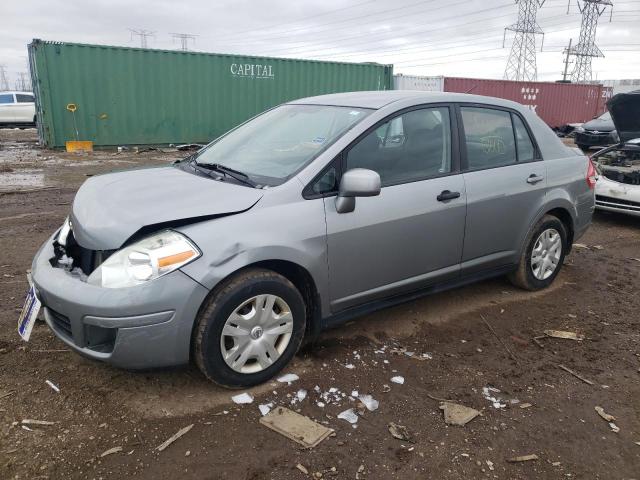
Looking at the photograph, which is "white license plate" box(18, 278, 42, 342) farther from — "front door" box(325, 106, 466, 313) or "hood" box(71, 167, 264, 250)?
"front door" box(325, 106, 466, 313)

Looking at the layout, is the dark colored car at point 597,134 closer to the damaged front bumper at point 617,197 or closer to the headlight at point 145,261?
the damaged front bumper at point 617,197

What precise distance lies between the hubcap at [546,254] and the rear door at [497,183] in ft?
0.96

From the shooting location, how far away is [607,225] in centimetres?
739

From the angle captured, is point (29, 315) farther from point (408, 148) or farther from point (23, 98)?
point (23, 98)

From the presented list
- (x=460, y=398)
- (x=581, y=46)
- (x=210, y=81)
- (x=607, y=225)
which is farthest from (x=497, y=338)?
(x=581, y=46)

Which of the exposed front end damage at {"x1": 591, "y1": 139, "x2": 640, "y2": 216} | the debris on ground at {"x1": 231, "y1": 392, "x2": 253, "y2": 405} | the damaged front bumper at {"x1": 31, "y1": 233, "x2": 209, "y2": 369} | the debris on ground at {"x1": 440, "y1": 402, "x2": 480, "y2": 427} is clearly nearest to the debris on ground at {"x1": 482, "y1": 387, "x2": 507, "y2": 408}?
the debris on ground at {"x1": 440, "y1": 402, "x2": 480, "y2": 427}

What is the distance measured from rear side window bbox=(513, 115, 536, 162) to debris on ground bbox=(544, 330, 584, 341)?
1376 millimetres

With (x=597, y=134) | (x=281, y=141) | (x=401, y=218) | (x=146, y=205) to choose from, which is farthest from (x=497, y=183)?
(x=597, y=134)

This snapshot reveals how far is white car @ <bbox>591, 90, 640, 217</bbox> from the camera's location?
709 cm

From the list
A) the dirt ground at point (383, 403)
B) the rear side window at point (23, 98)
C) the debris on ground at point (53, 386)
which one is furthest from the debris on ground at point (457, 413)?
the rear side window at point (23, 98)

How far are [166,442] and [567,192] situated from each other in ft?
12.3

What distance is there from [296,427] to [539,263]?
289 cm

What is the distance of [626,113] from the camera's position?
754 centimetres

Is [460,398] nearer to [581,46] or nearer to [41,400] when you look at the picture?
[41,400]
